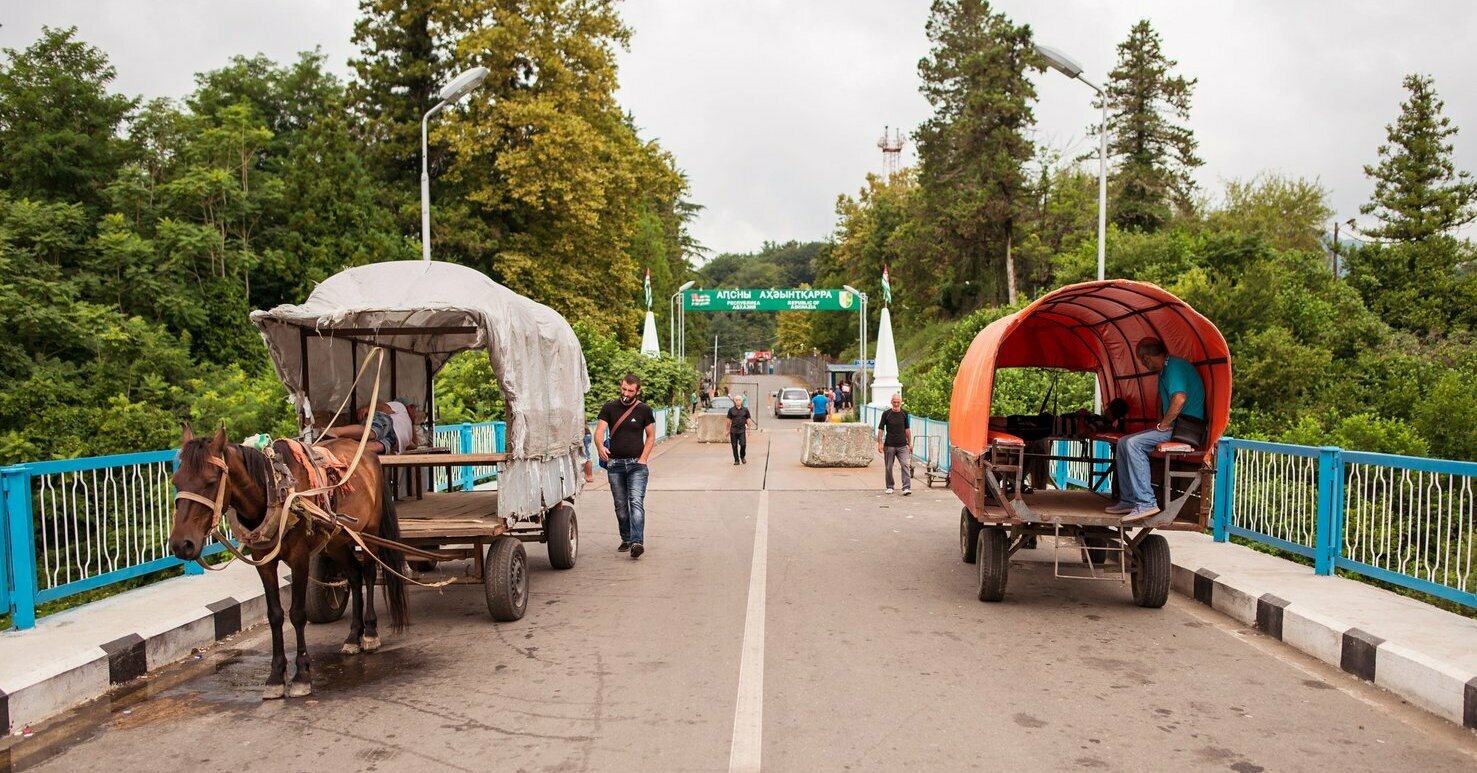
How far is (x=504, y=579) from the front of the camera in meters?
7.26

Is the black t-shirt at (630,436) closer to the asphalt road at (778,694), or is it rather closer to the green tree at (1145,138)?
the asphalt road at (778,694)

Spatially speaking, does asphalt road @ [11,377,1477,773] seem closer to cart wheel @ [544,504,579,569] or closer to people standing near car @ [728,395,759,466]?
cart wheel @ [544,504,579,569]

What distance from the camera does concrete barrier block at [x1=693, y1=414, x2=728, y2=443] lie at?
32.5 m

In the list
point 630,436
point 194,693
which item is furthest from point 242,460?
point 630,436

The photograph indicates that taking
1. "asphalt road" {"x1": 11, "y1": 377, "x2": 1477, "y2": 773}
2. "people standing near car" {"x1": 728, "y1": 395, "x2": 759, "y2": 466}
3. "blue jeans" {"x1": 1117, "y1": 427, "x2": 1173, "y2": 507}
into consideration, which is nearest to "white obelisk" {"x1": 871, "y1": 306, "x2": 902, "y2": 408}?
"people standing near car" {"x1": 728, "y1": 395, "x2": 759, "y2": 466}

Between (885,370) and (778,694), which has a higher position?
(885,370)

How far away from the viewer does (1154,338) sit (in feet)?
29.2

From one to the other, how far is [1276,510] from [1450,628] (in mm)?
2897

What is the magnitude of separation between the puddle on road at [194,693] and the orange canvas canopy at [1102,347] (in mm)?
4878

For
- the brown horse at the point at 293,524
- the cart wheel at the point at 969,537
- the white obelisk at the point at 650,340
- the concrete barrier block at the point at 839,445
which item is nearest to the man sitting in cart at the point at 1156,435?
the cart wheel at the point at 969,537

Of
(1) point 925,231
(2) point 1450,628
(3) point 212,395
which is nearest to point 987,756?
(2) point 1450,628

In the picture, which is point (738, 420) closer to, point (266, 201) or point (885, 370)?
point (885, 370)

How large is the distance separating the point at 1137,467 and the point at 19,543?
7.90 metres

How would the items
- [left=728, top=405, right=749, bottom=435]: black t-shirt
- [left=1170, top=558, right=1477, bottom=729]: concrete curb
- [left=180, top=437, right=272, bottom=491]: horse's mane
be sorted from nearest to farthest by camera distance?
[left=180, top=437, right=272, bottom=491]: horse's mane, [left=1170, top=558, right=1477, bottom=729]: concrete curb, [left=728, top=405, right=749, bottom=435]: black t-shirt
